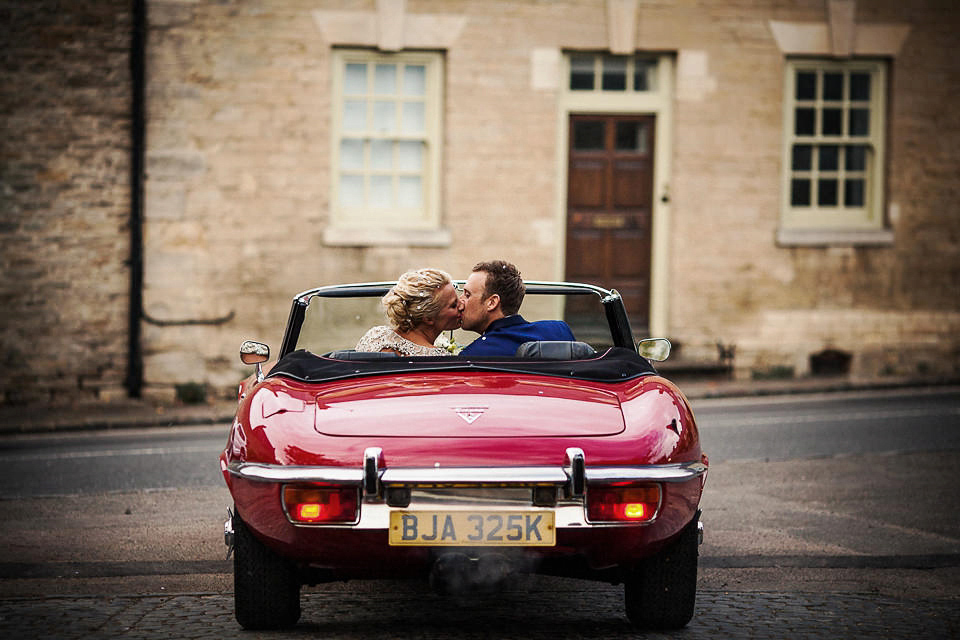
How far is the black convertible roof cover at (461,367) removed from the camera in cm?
504

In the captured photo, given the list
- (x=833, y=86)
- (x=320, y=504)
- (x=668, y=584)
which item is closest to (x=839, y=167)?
(x=833, y=86)

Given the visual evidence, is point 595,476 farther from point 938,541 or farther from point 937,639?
point 938,541

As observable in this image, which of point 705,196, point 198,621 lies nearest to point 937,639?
point 198,621

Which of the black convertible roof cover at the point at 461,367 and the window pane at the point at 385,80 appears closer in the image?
the black convertible roof cover at the point at 461,367

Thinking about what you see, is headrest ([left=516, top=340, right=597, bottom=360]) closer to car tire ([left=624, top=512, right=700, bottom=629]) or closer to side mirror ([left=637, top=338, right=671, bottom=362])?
side mirror ([left=637, top=338, right=671, bottom=362])

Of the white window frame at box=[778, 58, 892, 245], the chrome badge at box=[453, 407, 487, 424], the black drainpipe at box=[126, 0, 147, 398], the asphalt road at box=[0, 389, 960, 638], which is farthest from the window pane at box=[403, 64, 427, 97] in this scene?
the chrome badge at box=[453, 407, 487, 424]

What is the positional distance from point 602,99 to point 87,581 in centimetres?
1104

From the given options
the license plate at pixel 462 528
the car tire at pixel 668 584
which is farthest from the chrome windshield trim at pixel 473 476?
the car tire at pixel 668 584

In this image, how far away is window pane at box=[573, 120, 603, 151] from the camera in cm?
A: 1612

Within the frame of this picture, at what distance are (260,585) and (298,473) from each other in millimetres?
579

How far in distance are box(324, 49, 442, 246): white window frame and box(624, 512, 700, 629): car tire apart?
10.7m

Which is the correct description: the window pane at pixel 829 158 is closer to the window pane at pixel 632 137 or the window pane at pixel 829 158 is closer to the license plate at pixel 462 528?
the window pane at pixel 632 137

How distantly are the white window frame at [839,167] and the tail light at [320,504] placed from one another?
12.6 m

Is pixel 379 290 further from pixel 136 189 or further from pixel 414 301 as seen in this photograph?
pixel 136 189
